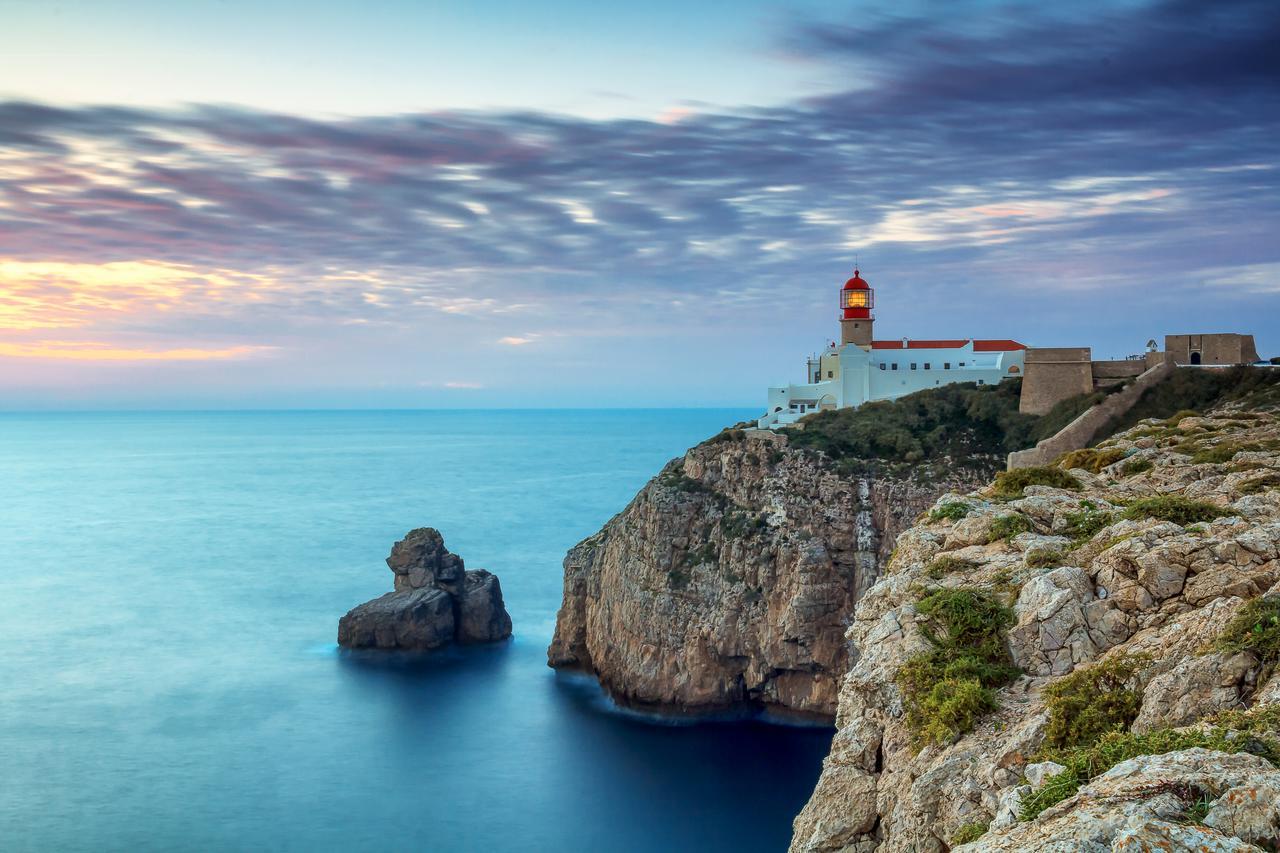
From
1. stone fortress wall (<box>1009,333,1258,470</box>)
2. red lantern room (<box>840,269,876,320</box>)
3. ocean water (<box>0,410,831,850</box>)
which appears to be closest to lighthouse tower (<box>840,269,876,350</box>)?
red lantern room (<box>840,269,876,320</box>)

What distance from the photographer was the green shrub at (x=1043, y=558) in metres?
13.6

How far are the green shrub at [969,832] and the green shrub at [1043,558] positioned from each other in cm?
562

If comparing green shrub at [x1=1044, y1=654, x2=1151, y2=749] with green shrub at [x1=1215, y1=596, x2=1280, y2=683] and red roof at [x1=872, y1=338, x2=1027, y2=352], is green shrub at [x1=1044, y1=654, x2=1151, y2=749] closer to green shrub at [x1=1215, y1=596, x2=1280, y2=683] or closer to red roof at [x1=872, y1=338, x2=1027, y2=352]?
green shrub at [x1=1215, y1=596, x2=1280, y2=683]

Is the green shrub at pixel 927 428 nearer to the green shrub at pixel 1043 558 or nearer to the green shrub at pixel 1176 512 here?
the green shrub at pixel 1176 512

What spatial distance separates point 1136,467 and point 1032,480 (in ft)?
11.5

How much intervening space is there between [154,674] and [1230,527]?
216ft

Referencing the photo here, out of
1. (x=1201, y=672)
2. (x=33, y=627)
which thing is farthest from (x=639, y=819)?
(x=33, y=627)

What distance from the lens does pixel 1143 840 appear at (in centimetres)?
620

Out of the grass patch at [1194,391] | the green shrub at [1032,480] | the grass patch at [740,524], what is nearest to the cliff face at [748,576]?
the grass patch at [740,524]

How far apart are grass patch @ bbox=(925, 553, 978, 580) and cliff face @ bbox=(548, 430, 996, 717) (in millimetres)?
35660

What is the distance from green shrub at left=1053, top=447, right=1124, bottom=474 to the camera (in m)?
25.5

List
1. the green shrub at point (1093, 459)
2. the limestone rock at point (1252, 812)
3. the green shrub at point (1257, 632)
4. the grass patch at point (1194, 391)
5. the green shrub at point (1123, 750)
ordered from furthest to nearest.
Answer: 1. the grass patch at point (1194, 391)
2. the green shrub at point (1093, 459)
3. the green shrub at point (1257, 632)
4. the green shrub at point (1123, 750)
5. the limestone rock at point (1252, 812)

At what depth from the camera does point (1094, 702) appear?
951 cm

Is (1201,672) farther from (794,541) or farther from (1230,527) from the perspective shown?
(794,541)
